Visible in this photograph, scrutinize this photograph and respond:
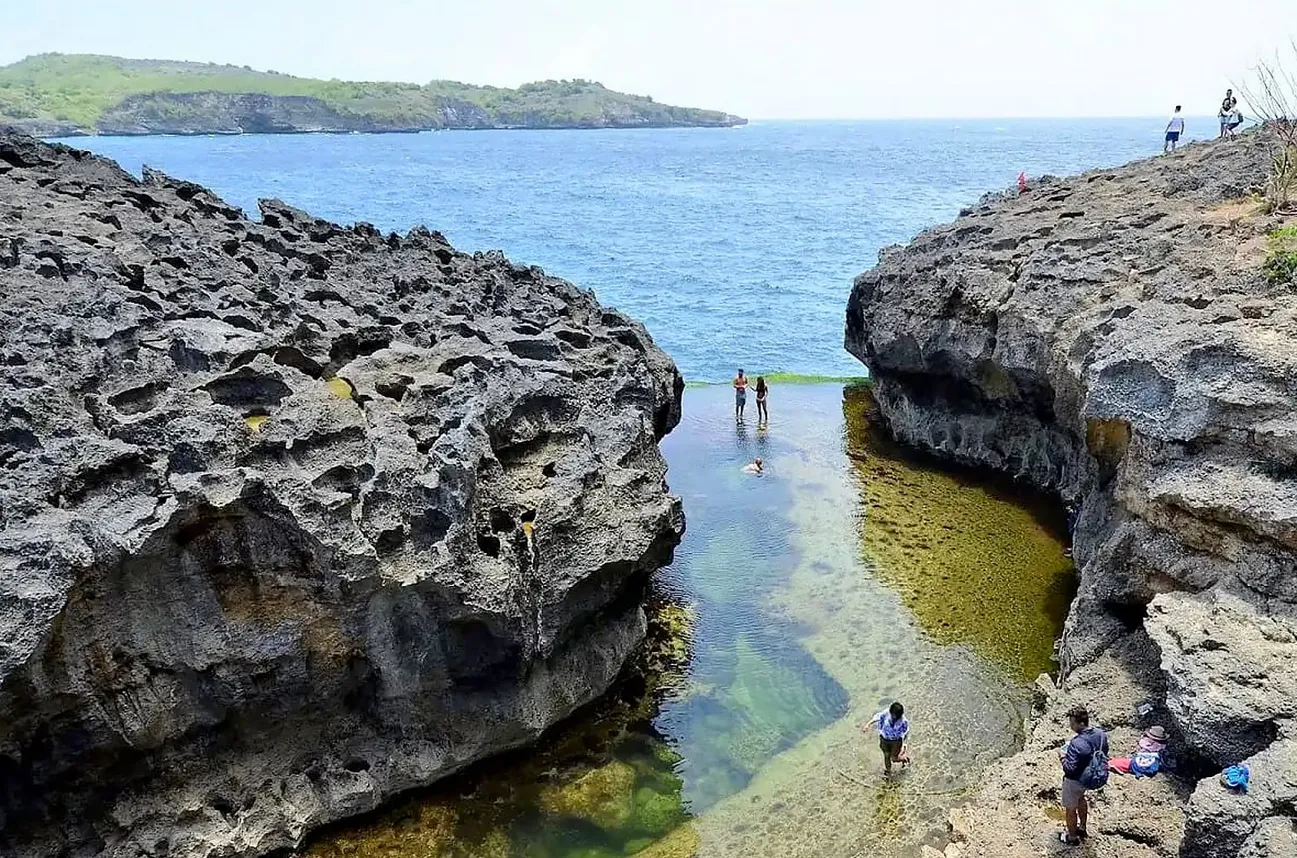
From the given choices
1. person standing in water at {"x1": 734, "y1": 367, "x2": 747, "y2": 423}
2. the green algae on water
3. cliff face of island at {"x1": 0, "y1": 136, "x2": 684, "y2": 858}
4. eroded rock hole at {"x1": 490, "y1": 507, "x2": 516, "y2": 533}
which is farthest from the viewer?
person standing in water at {"x1": 734, "y1": 367, "x2": 747, "y2": 423}

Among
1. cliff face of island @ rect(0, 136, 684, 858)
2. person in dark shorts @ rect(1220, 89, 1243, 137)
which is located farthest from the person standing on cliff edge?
cliff face of island @ rect(0, 136, 684, 858)

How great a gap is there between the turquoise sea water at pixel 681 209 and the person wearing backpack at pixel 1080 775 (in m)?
28.6

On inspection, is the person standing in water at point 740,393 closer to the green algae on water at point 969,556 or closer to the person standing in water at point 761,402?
the person standing in water at point 761,402

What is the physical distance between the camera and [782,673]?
1644 cm

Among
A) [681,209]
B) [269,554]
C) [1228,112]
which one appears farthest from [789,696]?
[681,209]

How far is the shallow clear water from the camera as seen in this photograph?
501 inches

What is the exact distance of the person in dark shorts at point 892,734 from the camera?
13.3m

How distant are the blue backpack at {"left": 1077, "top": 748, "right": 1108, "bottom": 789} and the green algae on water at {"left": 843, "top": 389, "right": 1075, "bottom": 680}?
18.1ft

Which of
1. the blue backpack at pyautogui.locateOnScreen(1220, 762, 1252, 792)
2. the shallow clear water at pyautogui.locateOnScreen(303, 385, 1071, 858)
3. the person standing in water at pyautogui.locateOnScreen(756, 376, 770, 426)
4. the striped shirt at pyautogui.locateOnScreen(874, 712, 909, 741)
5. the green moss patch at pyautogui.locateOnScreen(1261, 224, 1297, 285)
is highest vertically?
the green moss patch at pyautogui.locateOnScreen(1261, 224, 1297, 285)

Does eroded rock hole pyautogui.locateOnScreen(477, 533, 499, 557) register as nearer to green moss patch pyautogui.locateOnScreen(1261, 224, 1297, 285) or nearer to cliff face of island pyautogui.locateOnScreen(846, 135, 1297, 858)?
cliff face of island pyautogui.locateOnScreen(846, 135, 1297, 858)

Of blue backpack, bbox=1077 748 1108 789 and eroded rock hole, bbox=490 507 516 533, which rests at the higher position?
eroded rock hole, bbox=490 507 516 533

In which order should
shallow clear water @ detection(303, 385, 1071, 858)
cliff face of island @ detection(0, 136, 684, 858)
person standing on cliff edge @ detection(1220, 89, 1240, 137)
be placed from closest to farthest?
cliff face of island @ detection(0, 136, 684, 858)
shallow clear water @ detection(303, 385, 1071, 858)
person standing on cliff edge @ detection(1220, 89, 1240, 137)

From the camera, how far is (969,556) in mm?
20281

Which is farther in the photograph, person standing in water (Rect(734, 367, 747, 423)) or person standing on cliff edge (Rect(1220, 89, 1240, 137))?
person standing on cliff edge (Rect(1220, 89, 1240, 137))
